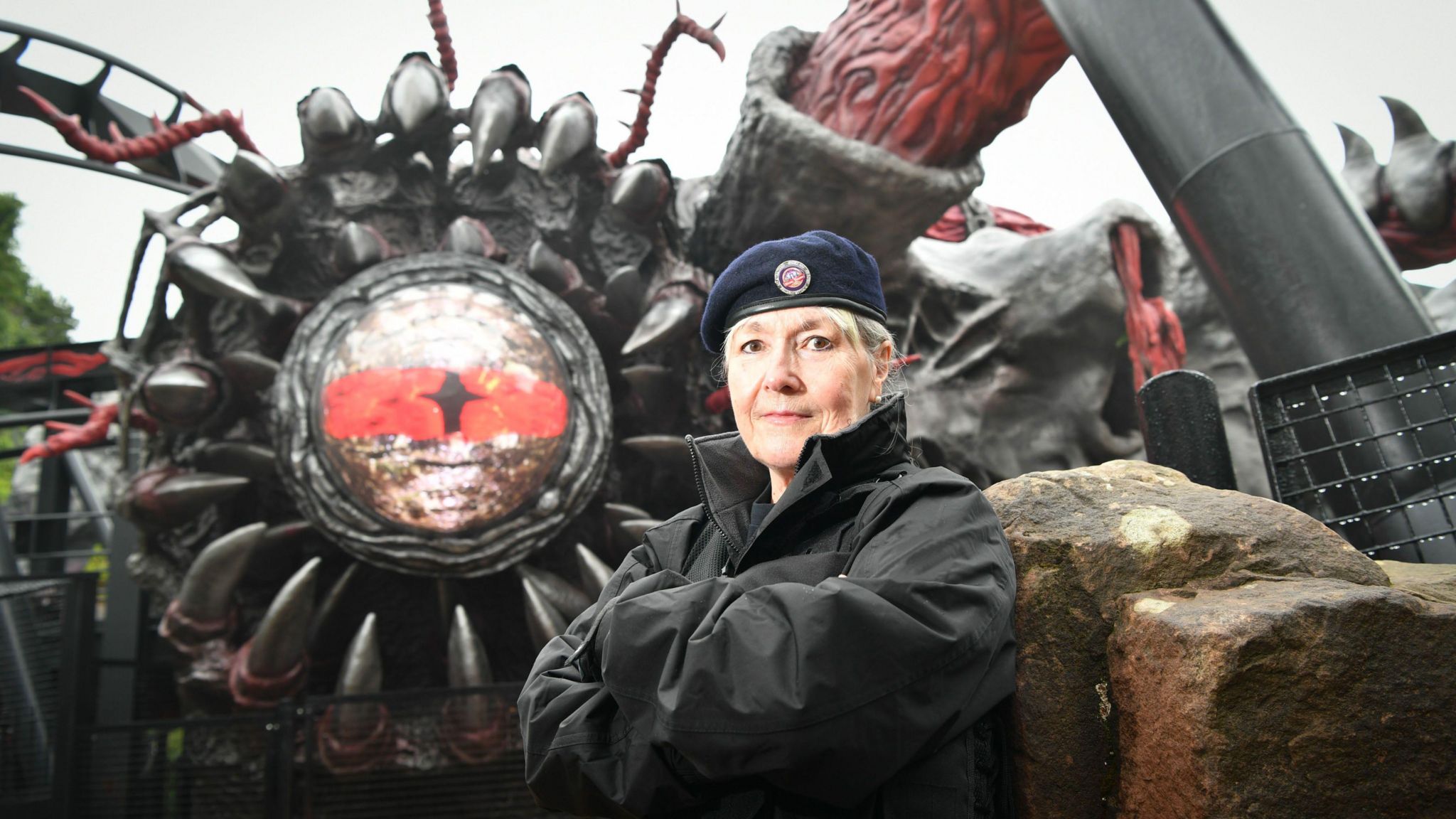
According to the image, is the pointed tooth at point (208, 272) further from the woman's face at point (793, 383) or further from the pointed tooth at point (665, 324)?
the woman's face at point (793, 383)

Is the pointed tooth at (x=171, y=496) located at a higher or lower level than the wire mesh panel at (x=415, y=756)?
higher

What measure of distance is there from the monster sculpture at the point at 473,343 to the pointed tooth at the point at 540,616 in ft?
0.05

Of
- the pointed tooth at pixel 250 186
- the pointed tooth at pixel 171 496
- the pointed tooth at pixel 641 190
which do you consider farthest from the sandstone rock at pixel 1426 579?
the pointed tooth at pixel 250 186

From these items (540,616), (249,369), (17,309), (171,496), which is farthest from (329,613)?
(17,309)

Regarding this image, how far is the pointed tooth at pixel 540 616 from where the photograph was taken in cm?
352

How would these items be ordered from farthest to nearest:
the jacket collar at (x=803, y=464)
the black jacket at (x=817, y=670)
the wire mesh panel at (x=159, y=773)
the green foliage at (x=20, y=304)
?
the green foliage at (x=20, y=304), the wire mesh panel at (x=159, y=773), the jacket collar at (x=803, y=464), the black jacket at (x=817, y=670)

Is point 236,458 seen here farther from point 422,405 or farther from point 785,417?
point 785,417

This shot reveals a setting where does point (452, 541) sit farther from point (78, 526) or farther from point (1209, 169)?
point (78, 526)

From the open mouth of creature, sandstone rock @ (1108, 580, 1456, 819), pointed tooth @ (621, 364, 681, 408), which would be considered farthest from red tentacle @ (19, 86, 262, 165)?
sandstone rock @ (1108, 580, 1456, 819)

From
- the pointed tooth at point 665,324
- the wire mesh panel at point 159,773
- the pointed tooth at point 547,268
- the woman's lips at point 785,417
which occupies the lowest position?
the wire mesh panel at point 159,773

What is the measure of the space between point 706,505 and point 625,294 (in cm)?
254

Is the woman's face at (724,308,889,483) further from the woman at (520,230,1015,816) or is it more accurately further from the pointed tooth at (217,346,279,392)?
the pointed tooth at (217,346,279,392)

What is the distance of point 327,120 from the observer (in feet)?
12.0

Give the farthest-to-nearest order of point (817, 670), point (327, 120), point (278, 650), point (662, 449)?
point (662, 449) < point (327, 120) < point (278, 650) < point (817, 670)
